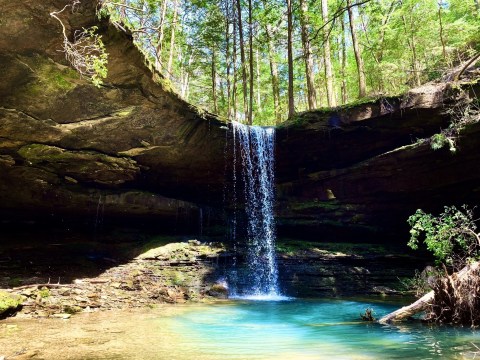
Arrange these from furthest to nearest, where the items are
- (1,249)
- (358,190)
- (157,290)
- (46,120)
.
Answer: (358,190), (1,249), (157,290), (46,120)

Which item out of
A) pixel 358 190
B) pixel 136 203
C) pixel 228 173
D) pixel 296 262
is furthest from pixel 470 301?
pixel 136 203

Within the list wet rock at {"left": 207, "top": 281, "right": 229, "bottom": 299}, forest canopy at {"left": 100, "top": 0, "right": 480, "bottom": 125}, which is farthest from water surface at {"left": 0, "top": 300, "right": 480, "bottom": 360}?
forest canopy at {"left": 100, "top": 0, "right": 480, "bottom": 125}

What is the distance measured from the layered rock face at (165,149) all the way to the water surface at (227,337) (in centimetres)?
616

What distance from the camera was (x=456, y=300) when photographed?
24.2 feet

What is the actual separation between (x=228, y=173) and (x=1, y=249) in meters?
9.42

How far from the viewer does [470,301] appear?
284 inches

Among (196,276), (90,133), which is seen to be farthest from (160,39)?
(196,276)

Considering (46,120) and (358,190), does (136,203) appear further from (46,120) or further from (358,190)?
(358,190)

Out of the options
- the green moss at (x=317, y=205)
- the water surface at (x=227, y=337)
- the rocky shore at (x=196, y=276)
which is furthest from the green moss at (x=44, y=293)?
the green moss at (x=317, y=205)

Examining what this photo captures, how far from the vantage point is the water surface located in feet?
17.6

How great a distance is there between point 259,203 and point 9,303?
11.1 meters

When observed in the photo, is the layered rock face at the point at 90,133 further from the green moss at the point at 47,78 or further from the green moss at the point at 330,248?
the green moss at the point at 330,248

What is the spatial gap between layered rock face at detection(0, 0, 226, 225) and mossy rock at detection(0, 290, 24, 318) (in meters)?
5.23

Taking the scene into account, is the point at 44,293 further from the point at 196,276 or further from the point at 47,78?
the point at 47,78
